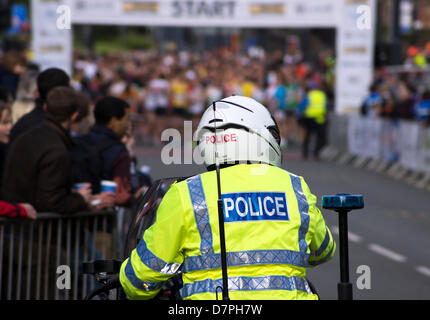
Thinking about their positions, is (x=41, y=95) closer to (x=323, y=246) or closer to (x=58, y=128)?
(x=58, y=128)

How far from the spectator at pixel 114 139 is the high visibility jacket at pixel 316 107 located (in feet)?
54.6

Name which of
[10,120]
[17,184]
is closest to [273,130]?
[17,184]

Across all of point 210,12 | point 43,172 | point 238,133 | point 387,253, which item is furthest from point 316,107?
point 238,133

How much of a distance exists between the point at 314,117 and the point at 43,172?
1805 centimetres

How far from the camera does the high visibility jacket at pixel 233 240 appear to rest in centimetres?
387

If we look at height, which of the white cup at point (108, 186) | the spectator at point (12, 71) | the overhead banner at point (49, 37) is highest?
the overhead banner at point (49, 37)

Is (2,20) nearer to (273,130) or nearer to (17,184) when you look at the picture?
(17,184)

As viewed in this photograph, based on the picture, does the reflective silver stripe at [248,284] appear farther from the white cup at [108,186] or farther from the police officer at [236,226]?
the white cup at [108,186]

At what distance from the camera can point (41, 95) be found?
807cm

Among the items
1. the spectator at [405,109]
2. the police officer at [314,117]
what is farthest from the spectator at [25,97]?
the police officer at [314,117]

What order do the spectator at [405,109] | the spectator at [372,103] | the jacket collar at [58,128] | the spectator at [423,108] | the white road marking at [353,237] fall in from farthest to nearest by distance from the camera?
the spectator at [372,103], the spectator at [405,109], the spectator at [423,108], the white road marking at [353,237], the jacket collar at [58,128]

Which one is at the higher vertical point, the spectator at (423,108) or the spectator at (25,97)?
the spectator at (25,97)

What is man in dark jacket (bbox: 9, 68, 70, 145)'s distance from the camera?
770cm

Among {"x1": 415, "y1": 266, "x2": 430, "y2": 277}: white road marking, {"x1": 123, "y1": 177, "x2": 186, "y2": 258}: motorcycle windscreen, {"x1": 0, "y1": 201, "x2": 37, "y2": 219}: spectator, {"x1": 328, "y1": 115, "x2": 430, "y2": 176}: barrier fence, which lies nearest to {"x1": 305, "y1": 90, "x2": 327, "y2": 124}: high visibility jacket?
{"x1": 328, "y1": 115, "x2": 430, "y2": 176}: barrier fence
